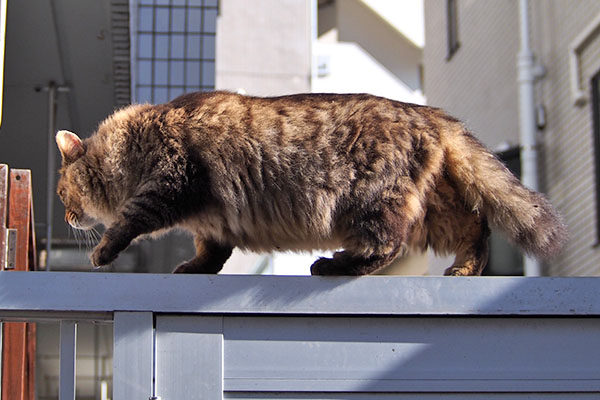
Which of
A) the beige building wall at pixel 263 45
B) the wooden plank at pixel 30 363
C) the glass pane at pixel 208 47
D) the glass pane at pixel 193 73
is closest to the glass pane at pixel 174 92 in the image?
the glass pane at pixel 193 73

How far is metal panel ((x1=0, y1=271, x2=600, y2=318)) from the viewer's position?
336 centimetres

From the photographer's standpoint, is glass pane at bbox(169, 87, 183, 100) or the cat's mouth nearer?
the cat's mouth

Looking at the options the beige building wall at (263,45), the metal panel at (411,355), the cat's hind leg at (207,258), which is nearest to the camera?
the metal panel at (411,355)

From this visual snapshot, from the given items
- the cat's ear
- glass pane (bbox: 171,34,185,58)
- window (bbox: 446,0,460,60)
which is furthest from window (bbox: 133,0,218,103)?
window (bbox: 446,0,460,60)

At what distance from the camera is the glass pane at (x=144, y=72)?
7.60 meters

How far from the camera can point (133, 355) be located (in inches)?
131

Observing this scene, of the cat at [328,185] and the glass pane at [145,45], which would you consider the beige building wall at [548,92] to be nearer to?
the glass pane at [145,45]

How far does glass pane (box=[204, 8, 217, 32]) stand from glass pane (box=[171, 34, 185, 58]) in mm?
313

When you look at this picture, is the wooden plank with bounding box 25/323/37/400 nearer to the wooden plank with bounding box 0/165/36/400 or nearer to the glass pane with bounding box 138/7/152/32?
the wooden plank with bounding box 0/165/36/400

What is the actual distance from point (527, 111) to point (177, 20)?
195 inches

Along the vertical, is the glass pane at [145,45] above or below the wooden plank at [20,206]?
above

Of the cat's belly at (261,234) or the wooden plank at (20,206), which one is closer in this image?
the cat's belly at (261,234)

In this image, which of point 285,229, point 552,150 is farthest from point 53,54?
point 552,150

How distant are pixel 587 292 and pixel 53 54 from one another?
5225mm
